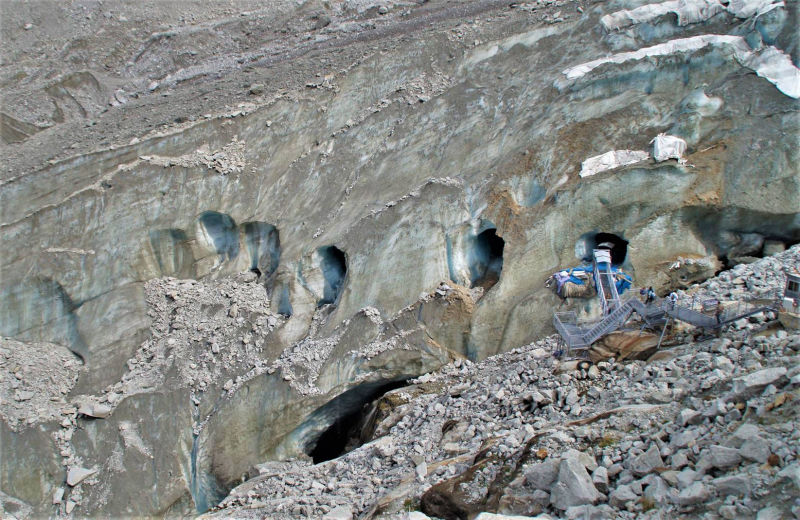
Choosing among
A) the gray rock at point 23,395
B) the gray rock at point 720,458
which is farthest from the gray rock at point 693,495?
the gray rock at point 23,395

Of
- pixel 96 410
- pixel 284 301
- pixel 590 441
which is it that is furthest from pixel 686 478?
pixel 96 410

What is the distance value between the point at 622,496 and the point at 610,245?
845 centimetres

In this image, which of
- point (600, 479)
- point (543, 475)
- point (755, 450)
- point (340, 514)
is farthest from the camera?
point (340, 514)

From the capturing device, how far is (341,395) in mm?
16297

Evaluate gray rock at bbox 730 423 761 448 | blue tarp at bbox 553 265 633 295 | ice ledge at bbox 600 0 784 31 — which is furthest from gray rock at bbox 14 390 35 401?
ice ledge at bbox 600 0 784 31

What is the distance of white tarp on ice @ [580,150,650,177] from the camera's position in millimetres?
15342

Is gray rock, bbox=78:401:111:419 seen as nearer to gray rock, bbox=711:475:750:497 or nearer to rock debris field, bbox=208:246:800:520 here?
rock debris field, bbox=208:246:800:520

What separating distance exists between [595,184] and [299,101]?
1101 cm

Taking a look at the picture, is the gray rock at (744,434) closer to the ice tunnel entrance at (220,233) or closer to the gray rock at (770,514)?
the gray rock at (770,514)

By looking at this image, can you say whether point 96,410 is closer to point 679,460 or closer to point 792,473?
point 679,460

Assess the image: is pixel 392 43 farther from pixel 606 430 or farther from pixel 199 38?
pixel 606 430

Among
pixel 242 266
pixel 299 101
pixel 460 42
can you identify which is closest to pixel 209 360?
pixel 242 266

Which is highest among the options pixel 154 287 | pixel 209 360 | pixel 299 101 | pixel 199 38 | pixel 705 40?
pixel 199 38

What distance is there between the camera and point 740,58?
1591cm
